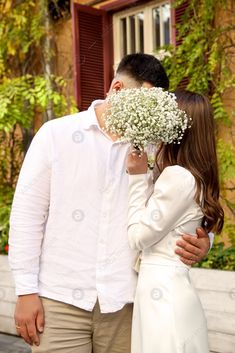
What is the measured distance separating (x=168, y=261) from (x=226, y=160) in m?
3.03

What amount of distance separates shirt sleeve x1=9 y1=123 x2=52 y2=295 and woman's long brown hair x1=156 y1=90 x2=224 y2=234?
1.56 feet

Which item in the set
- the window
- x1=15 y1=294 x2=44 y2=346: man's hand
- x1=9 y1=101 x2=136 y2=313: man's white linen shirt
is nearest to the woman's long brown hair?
x1=9 y1=101 x2=136 y2=313: man's white linen shirt

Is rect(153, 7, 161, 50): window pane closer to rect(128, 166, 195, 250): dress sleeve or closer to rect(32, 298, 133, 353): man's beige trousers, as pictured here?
rect(128, 166, 195, 250): dress sleeve

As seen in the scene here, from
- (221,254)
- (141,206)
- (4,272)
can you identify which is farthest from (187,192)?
(4,272)

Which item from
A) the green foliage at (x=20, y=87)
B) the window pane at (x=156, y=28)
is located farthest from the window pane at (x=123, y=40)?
the green foliage at (x=20, y=87)

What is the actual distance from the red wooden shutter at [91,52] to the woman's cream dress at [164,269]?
526 cm

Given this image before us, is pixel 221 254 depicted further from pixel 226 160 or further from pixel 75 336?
pixel 75 336

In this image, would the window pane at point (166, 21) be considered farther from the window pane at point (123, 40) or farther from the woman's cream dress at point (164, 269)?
the woman's cream dress at point (164, 269)

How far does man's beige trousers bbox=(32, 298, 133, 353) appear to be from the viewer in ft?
6.97

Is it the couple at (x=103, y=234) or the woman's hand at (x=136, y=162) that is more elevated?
the woman's hand at (x=136, y=162)

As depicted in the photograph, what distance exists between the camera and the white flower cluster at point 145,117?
197 cm

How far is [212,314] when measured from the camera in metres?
4.02

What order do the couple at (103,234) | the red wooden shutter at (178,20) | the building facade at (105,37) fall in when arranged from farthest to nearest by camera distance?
the building facade at (105,37) < the red wooden shutter at (178,20) < the couple at (103,234)
